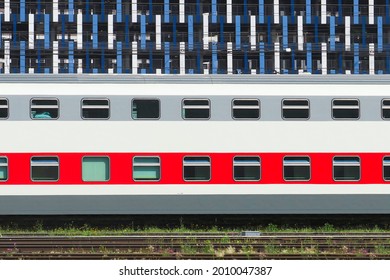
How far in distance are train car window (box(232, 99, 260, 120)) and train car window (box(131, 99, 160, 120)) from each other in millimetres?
2061

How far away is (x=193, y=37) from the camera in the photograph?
242ft

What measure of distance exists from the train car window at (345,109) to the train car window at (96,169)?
6268 mm

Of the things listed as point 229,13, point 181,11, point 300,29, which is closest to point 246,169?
point 181,11

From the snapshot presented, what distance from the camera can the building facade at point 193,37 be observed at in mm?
72562

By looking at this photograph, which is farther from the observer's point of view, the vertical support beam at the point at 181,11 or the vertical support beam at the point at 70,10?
the vertical support beam at the point at 181,11

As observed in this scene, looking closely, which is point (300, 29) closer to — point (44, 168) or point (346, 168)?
point (346, 168)

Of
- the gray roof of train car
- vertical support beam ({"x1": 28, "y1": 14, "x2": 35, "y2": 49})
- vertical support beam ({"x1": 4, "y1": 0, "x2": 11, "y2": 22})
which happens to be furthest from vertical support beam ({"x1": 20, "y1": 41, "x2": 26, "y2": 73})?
the gray roof of train car

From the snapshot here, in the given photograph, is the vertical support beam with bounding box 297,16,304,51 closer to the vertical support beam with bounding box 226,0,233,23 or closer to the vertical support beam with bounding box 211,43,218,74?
the vertical support beam with bounding box 226,0,233,23

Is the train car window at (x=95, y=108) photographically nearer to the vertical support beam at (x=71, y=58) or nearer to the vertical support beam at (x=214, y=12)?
the vertical support beam at (x=71, y=58)

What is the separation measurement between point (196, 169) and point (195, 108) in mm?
1628

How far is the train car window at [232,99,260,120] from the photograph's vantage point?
2358 centimetres

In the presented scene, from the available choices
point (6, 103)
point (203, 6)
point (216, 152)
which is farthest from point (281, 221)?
point (203, 6)

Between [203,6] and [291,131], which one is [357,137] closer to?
[291,131]

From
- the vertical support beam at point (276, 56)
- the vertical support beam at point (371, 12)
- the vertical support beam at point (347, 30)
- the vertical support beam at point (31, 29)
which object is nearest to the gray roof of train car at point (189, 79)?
the vertical support beam at point (276, 56)
